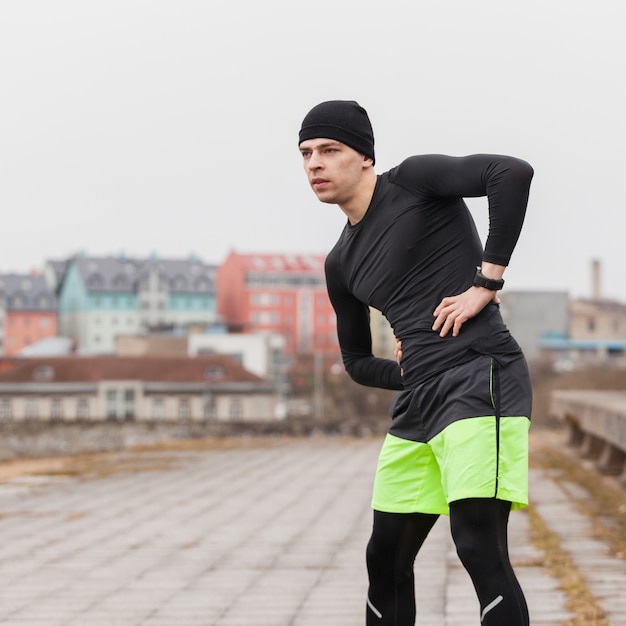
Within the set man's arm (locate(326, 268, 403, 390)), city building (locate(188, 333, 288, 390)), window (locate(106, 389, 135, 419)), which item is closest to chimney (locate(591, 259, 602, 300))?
city building (locate(188, 333, 288, 390))

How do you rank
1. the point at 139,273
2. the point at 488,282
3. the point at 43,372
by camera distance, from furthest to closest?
1. the point at 139,273
2. the point at 43,372
3. the point at 488,282

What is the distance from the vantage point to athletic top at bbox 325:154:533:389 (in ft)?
9.56

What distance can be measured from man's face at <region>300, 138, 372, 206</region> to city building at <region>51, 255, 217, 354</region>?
101 meters

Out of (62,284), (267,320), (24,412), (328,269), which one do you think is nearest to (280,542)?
(328,269)

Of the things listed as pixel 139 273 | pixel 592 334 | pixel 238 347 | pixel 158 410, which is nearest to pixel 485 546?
pixel 158 410

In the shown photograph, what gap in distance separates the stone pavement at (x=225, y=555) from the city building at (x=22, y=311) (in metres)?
98.7

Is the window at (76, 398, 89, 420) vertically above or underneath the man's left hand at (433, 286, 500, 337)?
underneath

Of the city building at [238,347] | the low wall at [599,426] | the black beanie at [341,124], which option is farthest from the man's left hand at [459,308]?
the city building at [238,347]

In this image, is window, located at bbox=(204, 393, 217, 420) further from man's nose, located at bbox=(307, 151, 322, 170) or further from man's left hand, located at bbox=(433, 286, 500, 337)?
man's left hand, located at bbox=(433, 286, 500, 337)

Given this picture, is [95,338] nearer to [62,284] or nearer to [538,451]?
[62,284]

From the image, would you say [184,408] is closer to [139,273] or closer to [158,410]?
[158,410]

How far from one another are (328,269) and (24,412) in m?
70.9

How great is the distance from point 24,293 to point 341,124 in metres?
109

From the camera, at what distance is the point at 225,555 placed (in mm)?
6801
